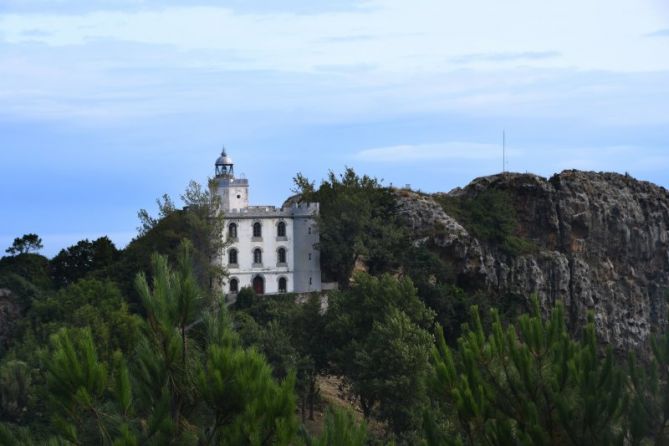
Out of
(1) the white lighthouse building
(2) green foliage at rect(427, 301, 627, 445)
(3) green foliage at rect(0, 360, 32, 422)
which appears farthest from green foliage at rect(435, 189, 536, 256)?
(2) green foliage at rect(427, 301, 627, 445)

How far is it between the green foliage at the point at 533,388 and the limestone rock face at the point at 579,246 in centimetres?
5603

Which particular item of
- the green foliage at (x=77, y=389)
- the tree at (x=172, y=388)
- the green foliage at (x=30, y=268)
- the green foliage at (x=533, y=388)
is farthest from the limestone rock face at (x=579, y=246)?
the green foliage at (x=77, y=389)

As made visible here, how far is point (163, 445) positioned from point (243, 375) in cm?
174

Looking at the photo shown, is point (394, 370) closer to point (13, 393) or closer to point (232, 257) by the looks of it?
point (13, 393)

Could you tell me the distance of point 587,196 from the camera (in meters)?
90.7

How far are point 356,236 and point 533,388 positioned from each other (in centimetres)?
5428

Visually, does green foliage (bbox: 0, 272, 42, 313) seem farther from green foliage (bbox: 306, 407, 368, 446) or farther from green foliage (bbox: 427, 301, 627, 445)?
green foliage (bbox: 306, 407, 368, 446)

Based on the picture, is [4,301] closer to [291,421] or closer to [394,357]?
[394,357]

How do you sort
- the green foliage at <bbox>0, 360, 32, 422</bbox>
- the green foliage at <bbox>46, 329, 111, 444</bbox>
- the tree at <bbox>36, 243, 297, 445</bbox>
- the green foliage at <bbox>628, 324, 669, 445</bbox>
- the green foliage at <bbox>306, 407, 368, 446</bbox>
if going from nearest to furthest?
the green foliage at <bbox>46, 329, 111, 444</bbox>, the tree at <bbox>36, 243, 297, 445</bbox>, the green foliage at <bbox>306, 407, 368, 446</bbox>, the green foliage at <bbox>628, 324, 669, 445</bbox>, the green foliage at <bbox>0, 360, 32, 422</bbox>

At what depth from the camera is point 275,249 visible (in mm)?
82438

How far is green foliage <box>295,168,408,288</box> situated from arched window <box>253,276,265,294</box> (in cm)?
357

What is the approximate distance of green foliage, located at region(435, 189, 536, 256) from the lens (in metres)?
85.0

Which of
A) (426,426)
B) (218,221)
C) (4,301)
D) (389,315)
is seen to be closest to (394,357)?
(389,315)

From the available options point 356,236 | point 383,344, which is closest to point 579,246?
point 356,236
